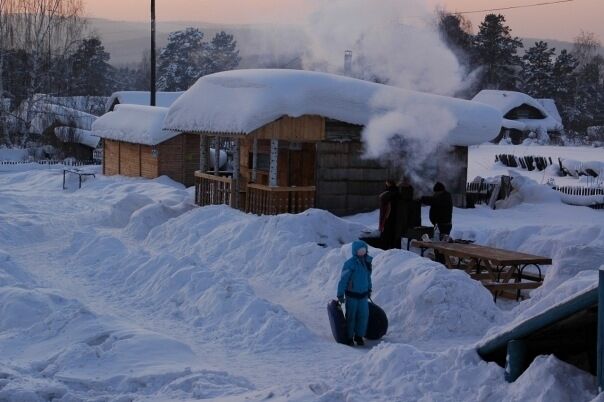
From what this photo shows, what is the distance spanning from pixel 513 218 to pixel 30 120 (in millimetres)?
35891

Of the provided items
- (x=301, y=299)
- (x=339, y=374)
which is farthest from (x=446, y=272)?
(x=339, y=374)

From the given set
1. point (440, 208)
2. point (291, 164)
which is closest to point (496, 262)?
point (440, 208)

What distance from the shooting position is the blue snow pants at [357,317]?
11.2 metres

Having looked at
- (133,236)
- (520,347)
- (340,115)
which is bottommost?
(133,236)

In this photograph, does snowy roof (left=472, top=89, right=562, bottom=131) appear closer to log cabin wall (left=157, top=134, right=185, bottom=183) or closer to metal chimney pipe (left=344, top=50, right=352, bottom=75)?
log cabin wall (left=157, top=134, right=185, bottom=183)

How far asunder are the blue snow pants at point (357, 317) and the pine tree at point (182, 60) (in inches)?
2907

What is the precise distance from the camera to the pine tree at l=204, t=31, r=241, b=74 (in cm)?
8850

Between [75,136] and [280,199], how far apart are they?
30379 mm

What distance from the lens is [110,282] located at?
589 inches

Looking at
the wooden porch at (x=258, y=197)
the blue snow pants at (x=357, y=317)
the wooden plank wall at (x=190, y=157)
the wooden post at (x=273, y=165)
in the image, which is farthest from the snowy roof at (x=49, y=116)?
the blue snow pants at (x=357, y=317)

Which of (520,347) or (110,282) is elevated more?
(520,347)

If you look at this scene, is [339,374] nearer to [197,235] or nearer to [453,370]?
[453,370]

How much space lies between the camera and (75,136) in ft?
163

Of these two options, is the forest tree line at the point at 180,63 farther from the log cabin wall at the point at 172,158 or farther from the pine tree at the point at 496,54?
the log cabin wall at the point at 172,158
